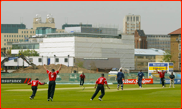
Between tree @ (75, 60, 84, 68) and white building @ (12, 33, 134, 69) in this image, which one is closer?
tree @ (75, 60, 84, 68)

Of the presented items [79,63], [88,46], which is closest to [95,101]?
[79,63]

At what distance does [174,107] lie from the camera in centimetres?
Answer: 1855

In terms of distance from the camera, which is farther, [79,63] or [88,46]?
[88,46]

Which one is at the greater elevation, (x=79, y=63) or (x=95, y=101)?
(x=79, y=63)

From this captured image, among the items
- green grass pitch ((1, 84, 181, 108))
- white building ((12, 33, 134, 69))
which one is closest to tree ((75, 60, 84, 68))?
white building ((12, 33, 134, 69))

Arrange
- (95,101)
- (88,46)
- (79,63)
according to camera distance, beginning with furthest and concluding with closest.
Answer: (88,46), (79,63), (95,101)

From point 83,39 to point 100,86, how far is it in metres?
117

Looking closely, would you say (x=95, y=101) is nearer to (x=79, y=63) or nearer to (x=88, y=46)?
(x=79, y=63)

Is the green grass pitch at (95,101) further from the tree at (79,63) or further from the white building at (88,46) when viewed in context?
the white building at (88,46)

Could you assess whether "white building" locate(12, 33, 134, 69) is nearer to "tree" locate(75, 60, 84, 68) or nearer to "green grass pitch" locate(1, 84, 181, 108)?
"tree" locate(75, 60, 84, 68)

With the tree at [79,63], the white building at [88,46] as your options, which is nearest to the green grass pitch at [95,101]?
the tree at [79,63]

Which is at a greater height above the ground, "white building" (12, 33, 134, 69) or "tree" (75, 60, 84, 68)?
"white building" (12, 33, 134, 69)

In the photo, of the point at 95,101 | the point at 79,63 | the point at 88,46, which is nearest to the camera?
the point at 95,101

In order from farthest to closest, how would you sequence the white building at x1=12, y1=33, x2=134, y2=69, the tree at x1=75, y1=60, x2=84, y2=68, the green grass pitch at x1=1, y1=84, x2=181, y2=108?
the white building at x1=12, y1=33, x2=134, y2=69, the tree at x1=75, y1=60, x2=84, y2=68, the green grass pitch at x1=1, y1=84, x2=181, y2=108
